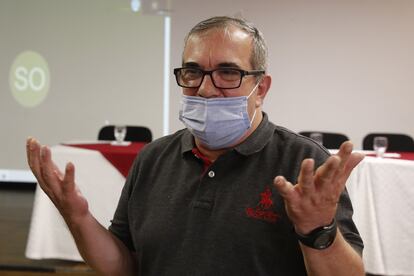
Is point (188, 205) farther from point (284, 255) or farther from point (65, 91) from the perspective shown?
point (65, 91)

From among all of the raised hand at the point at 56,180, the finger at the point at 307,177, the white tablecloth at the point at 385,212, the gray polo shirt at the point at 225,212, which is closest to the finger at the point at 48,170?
the raised hand at the point at 56,180

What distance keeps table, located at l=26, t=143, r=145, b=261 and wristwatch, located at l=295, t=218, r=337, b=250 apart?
231cm

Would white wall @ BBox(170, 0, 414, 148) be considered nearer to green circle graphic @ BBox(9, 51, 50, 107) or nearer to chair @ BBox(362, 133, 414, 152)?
chair @ BBox(362, 133, 414, 152)

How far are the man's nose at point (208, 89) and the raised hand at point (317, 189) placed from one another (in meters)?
0.38

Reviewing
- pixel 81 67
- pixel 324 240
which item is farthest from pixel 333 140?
pixel 81 67

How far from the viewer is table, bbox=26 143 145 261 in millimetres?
3033

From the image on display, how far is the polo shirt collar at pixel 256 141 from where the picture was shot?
3.75 feet

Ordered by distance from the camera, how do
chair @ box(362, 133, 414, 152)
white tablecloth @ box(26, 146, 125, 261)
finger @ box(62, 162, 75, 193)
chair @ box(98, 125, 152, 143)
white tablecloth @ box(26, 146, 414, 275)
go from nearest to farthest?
1. finger @ box(62, 162, 75, 193)
2. white tablecloth @ box(26, 146, 414, 275)
3. white tablecloth @ box(26, 146, 125, 261)
4. chair @ box(362, 133, 414, 152)
5. chair @ box(98, 125, 152, 143)

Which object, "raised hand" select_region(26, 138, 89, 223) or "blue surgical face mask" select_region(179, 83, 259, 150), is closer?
"raised hand" select_region(26, 138, 89, 223)

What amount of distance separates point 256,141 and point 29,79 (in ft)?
17.1

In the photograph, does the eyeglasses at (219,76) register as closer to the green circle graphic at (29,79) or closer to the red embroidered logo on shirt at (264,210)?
the red embroidered logo on shirt at (264,210)

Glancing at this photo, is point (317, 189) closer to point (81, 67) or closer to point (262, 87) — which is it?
point (262, 87)

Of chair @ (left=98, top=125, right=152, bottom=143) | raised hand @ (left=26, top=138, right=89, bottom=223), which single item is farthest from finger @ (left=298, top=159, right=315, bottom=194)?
chair @ (left=98, top=125, right=152, bottom=143)

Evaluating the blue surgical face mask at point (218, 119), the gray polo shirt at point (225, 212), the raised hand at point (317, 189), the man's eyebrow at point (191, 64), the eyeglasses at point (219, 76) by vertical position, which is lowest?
the gray polo shirt at point (225, 212)
